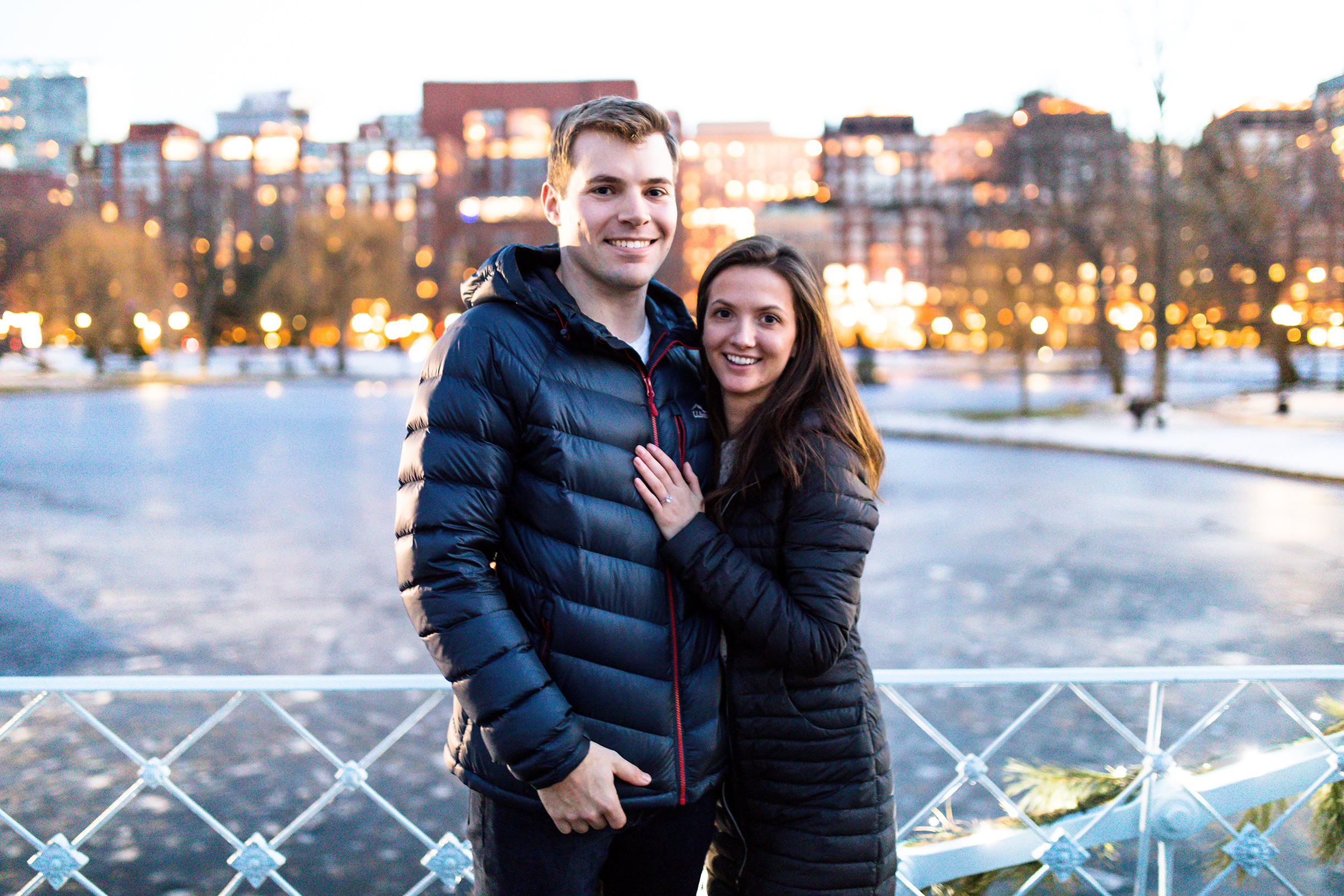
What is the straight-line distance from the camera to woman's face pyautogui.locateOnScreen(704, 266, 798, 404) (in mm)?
2137

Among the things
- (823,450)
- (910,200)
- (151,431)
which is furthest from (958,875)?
(910,200)

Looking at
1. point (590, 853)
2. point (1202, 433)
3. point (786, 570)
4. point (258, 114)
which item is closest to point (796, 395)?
point (786, 570)

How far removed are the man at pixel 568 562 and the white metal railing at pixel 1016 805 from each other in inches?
33.9

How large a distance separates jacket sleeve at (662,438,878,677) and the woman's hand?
24 mm

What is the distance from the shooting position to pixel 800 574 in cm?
200

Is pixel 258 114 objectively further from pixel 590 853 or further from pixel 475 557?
pixel 590 853

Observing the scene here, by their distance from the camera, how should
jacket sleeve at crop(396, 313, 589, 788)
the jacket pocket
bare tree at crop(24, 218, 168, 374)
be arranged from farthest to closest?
bare tree at crop(24, 218, 168, 374)
the jacket pocket
jacket sleeve at crop(396, 313, 589, 788)

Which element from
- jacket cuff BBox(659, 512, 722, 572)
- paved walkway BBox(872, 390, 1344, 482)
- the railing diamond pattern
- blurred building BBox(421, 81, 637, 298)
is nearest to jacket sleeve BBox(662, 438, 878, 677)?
jacket cuff BBox(659, 512, 722, 572)

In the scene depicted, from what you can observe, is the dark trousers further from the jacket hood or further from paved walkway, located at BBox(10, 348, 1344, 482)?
paved walkway, located at BBox(10, 348, 1344, 482)

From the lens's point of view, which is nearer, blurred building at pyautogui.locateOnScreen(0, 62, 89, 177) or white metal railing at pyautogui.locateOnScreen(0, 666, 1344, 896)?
white metal railing at pyautogui.locateOnScreen(0, 666, 1344, 896)

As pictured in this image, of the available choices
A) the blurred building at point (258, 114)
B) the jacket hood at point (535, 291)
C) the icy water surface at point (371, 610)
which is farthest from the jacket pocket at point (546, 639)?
the blurred building at point (258, 114)

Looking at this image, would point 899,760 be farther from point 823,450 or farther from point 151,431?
point 151,431

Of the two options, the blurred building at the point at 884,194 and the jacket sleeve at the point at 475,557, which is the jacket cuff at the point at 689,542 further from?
the blurred building at the point at 884,194

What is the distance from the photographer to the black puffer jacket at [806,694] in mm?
1979
